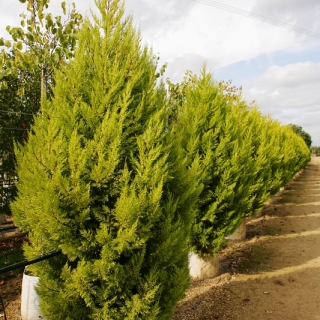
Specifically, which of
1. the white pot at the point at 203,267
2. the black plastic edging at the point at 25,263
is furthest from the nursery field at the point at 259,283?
the black plastic edging at the point at 25,263

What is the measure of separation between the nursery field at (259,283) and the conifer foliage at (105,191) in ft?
6.81

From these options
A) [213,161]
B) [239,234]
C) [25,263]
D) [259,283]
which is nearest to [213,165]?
[213,161]

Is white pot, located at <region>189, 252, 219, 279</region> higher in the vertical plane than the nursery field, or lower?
higher

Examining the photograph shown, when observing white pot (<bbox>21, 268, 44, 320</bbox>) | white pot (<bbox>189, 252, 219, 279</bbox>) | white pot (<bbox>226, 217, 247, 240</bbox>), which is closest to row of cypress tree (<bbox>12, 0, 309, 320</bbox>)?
white pot (<bbox>21, 268, 44, 320</bbox>)

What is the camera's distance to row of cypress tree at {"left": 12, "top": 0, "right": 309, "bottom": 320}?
8.42 ft

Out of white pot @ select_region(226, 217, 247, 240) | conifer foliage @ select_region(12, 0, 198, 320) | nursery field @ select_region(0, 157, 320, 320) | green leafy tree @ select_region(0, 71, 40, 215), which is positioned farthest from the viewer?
white pot @ select_region(226, 217, 247, 240)

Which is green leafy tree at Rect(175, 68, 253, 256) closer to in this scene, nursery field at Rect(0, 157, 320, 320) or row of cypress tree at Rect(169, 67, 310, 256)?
row of cypress tree at Rect(169, 67, 310, 256)

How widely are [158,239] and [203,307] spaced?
249cm

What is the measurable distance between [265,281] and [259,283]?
20 centimetres

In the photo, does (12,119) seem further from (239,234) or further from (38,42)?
(239,234)

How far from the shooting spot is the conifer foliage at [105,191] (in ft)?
8.41

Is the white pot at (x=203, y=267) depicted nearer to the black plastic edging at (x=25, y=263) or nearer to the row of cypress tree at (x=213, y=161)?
the row of cypress tree at (x=213, y=161)

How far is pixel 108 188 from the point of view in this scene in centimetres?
269

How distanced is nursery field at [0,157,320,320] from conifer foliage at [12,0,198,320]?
2076mm
